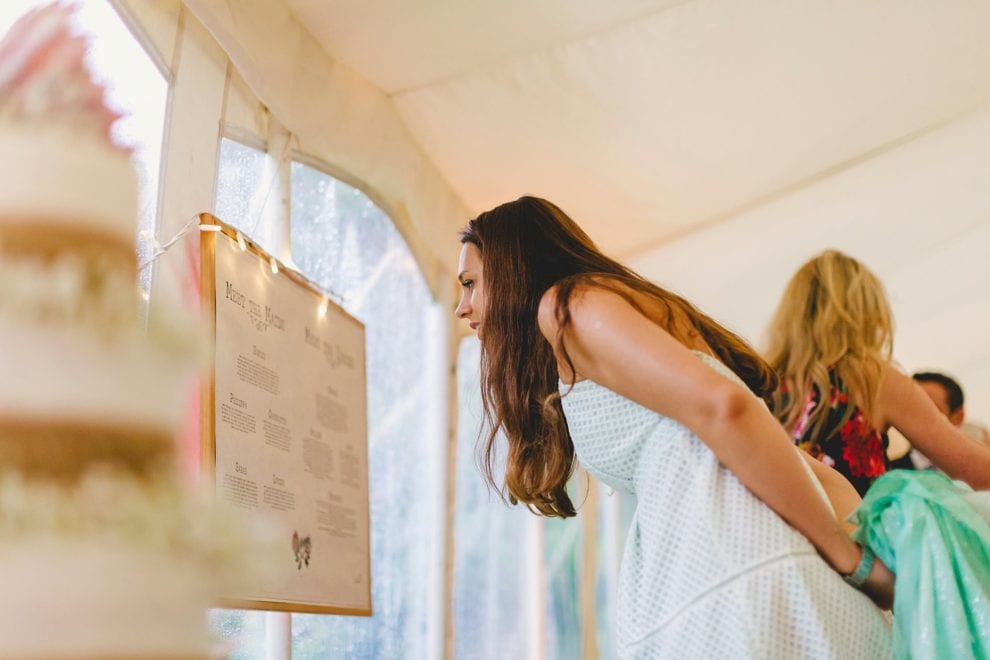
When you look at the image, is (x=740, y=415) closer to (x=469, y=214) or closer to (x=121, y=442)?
(x=121, y=442)

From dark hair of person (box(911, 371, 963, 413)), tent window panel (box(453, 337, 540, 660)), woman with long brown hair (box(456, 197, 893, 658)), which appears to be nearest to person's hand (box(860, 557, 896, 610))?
woman with long brown hair (box(456, 197, 893, 658))

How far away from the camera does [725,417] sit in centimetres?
133

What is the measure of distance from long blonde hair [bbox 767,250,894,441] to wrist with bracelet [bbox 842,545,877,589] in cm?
98

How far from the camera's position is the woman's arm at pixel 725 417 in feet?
4.40

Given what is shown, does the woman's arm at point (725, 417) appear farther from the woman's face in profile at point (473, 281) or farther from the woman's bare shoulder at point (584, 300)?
the woman's face in profile at point (473, 281)

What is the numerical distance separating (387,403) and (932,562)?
2.45m

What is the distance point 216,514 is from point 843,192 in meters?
4.18

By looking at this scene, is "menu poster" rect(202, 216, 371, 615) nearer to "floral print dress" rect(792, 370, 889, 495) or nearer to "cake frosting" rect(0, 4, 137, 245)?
"floral print dress" rect(792, 370, 889, 495)

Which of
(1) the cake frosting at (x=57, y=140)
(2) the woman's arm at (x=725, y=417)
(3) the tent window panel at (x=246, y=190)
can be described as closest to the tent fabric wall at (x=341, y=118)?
(3) the tent window panel at (x=246, y=190)

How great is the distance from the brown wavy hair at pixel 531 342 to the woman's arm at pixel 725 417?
0.86 ft

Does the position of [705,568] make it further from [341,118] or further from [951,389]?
[951,389]

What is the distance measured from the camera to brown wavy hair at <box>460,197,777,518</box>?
1.69 meters

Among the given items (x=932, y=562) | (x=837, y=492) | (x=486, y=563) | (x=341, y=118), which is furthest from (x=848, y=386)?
(x=486, y=563)

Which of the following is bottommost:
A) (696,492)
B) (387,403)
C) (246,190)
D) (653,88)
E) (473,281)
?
(696,492)
